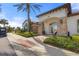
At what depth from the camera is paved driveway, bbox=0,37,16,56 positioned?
290 cm

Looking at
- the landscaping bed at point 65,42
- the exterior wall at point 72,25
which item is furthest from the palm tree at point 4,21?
the exterior wall at point 72,25

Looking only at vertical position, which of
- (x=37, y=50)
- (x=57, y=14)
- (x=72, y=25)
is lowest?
(x=37, y=50)

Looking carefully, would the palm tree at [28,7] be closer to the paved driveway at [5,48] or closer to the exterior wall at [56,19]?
the exterior wall at [56,19]

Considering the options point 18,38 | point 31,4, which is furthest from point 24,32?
point 31,4

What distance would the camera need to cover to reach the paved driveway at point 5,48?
2.90 metres

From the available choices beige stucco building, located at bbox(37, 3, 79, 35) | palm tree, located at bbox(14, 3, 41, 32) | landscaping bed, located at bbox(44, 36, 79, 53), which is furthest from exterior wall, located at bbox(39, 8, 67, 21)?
landscaping bed, located at bbox(44, 36, 79, 53)

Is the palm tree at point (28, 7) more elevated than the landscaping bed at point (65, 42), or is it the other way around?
the palm tree at point (28, 7)

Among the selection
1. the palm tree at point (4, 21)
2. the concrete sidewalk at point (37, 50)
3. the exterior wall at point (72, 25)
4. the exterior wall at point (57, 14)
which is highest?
the exterior wall at point (57, 14)

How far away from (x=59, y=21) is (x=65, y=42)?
0.23m

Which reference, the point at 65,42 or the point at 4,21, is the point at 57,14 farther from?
the point at 4,21

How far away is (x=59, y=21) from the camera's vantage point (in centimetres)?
298

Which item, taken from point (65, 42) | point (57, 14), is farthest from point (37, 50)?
point (57, 14)

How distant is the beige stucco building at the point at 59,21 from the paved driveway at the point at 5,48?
353 millimetres

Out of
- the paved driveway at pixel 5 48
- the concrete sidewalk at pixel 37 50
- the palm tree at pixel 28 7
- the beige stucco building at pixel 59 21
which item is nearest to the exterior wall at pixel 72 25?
the beige stucco building at pixel 59 21
